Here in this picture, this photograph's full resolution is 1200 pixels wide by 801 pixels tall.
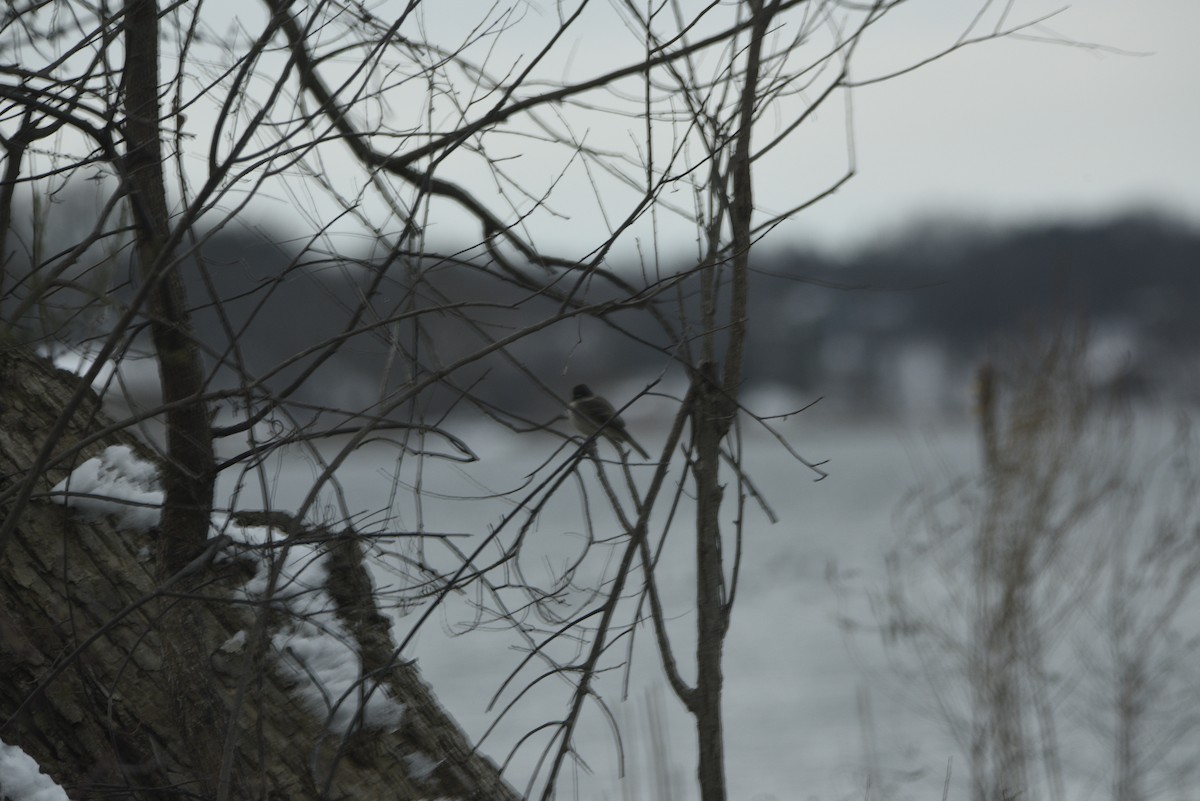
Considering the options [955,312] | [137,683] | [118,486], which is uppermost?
[955,312]

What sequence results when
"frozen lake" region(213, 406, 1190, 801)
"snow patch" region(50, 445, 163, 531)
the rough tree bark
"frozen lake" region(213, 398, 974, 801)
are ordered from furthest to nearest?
"frozen lake" region(213, 398, 974, 801), "frozen lake" region(213, 406, 1190, 801), "snow patch" region(50, 445, 163, 531), the rough tree bark

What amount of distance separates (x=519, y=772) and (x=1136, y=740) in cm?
534

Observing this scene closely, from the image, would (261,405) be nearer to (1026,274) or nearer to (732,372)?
(732,372)

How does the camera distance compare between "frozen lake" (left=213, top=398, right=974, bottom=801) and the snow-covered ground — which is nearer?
the snow-covered ground

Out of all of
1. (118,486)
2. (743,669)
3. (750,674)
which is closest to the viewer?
(118,486)

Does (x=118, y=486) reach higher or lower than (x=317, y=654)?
higher

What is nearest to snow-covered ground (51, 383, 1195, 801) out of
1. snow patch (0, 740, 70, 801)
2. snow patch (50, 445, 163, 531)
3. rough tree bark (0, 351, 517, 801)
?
snow patch (50, 445, 163, 531)

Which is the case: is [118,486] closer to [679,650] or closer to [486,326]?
[486,326]

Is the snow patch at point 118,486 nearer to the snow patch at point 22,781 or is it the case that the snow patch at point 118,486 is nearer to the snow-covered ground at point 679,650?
the snow-covered ground at point 679,650

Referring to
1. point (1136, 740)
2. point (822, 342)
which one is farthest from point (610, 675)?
point (822, 342)

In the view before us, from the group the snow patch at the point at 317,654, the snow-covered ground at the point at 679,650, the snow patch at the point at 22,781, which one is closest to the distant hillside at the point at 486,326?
the snow-covered ground at the point at 679,650

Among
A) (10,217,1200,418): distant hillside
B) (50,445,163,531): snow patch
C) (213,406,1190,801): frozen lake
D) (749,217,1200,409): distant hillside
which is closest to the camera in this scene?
(10,217,1200,418): distant hillside

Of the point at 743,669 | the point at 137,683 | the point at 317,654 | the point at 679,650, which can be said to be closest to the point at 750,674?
the point at 743,669

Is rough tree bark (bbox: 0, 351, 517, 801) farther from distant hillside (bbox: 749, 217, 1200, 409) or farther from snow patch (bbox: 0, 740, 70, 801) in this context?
distant hillside (bbox: 749, 217, 1200, 409)
